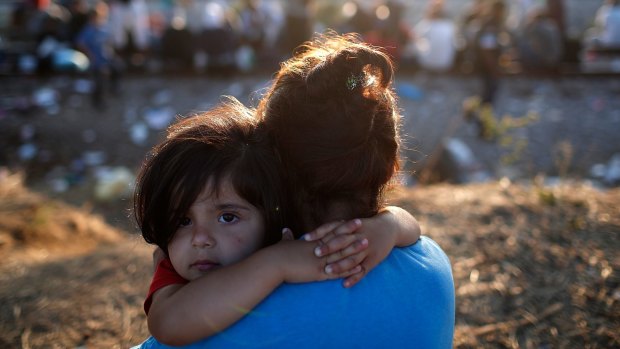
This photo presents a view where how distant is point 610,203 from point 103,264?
346 centimetres

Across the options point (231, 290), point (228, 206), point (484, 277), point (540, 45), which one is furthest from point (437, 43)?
point (231, 290)

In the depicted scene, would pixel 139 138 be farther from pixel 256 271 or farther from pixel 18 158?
pixel 256 271

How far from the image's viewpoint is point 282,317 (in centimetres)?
131

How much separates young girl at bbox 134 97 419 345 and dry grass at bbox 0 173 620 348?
2.50 ft

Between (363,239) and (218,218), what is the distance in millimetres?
426

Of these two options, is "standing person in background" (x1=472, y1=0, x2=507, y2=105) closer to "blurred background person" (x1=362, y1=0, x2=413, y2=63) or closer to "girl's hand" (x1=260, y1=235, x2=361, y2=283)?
"blurred background person" (x1=362, y1=0, x2=413, y2=63)

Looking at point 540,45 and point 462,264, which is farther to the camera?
point 540,45

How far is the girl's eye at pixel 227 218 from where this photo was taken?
5.22ft

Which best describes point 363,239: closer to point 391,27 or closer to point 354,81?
point 354,81

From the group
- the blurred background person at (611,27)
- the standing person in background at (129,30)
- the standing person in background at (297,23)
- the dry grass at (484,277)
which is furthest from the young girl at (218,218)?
the blurred background person at (611,27)

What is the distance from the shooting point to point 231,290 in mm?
1316

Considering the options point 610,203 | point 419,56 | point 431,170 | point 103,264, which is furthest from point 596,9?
point 103,264

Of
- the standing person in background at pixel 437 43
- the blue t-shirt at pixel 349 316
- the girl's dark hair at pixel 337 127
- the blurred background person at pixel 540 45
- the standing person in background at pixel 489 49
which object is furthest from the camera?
the standing person in background at pixel 437 43

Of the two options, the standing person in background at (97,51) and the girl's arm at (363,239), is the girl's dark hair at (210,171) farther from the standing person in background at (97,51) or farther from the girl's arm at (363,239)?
the standing person in background at (97,51)
